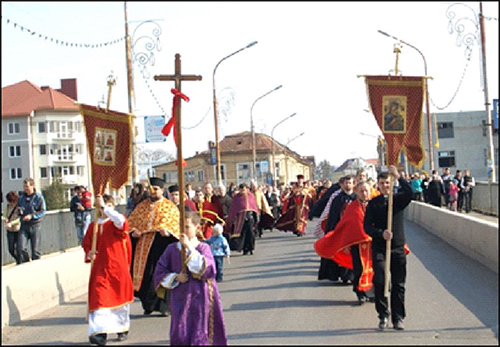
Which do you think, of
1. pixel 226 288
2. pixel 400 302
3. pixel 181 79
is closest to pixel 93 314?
pixel 181 79

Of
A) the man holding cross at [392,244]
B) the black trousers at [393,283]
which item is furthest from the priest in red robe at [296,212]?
the black trousers at [393,283]

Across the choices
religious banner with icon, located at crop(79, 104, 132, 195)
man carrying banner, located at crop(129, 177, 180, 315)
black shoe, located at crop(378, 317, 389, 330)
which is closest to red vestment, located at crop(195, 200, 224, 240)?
man carrying banner, located at crop(129, 177, 180, 315)

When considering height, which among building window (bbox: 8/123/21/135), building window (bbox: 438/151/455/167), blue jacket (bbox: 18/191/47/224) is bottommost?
blue jacket (bbox: 18/191/47/224)

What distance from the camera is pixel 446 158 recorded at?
72.5 m

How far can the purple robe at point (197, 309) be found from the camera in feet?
24.2

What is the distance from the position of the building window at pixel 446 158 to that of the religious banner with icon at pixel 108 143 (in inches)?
2543

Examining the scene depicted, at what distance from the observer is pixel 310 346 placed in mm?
8031

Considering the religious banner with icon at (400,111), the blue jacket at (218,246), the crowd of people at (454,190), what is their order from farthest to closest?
1. the crowd of people at (454,190)
2. the blue jacket at (218,246)
3. the religious banner with icon at (400,111)

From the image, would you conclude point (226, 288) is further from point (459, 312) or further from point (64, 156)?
point (64, 156)

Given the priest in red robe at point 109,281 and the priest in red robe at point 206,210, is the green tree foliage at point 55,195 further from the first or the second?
the priest in red robe at point 109,281

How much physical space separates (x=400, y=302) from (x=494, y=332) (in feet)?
3.36

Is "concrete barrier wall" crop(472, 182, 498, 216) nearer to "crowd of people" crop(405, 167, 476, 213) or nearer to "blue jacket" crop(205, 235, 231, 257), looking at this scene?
"crowd of people" crop(405, 167, 476, 213)

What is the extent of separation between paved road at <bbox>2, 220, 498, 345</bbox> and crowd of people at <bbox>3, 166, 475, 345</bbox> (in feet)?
1.11

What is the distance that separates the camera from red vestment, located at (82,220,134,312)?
902 centimetres
